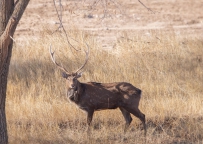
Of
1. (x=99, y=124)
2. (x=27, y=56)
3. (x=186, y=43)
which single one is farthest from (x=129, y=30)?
(x=99, y=124)

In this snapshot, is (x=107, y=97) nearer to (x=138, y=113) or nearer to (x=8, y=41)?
(x=138, y=113)

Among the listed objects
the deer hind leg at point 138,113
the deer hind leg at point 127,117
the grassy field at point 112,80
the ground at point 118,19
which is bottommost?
the ground at point 118,19

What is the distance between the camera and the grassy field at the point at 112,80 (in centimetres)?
825

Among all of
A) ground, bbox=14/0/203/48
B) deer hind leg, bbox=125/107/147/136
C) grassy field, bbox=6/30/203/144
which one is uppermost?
deer hind leg, bbox=125/107/147/136

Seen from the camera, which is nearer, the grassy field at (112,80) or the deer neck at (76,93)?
the deer neck at (76,93)

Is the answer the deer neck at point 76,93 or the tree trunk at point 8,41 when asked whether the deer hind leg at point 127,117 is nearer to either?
the deer neck at point 76,93

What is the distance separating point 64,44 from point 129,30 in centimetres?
543

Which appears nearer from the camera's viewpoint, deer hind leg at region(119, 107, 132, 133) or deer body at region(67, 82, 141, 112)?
deer body at region(67, 82, 141, 112)

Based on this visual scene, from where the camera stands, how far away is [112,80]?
35.1ft

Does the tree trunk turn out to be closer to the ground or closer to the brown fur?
the brown fur

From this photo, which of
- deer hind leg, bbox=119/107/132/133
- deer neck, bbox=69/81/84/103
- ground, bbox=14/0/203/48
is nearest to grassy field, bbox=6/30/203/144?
deer hind leg, bbox=119/107/132/133

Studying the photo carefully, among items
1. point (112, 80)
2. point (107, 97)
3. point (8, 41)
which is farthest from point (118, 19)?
point (8, 41)

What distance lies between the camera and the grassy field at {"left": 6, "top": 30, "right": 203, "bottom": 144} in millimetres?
8250

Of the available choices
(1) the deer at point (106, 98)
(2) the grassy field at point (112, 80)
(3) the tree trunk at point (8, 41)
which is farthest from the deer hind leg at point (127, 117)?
(3) the tree trunk at point (8, 41)
